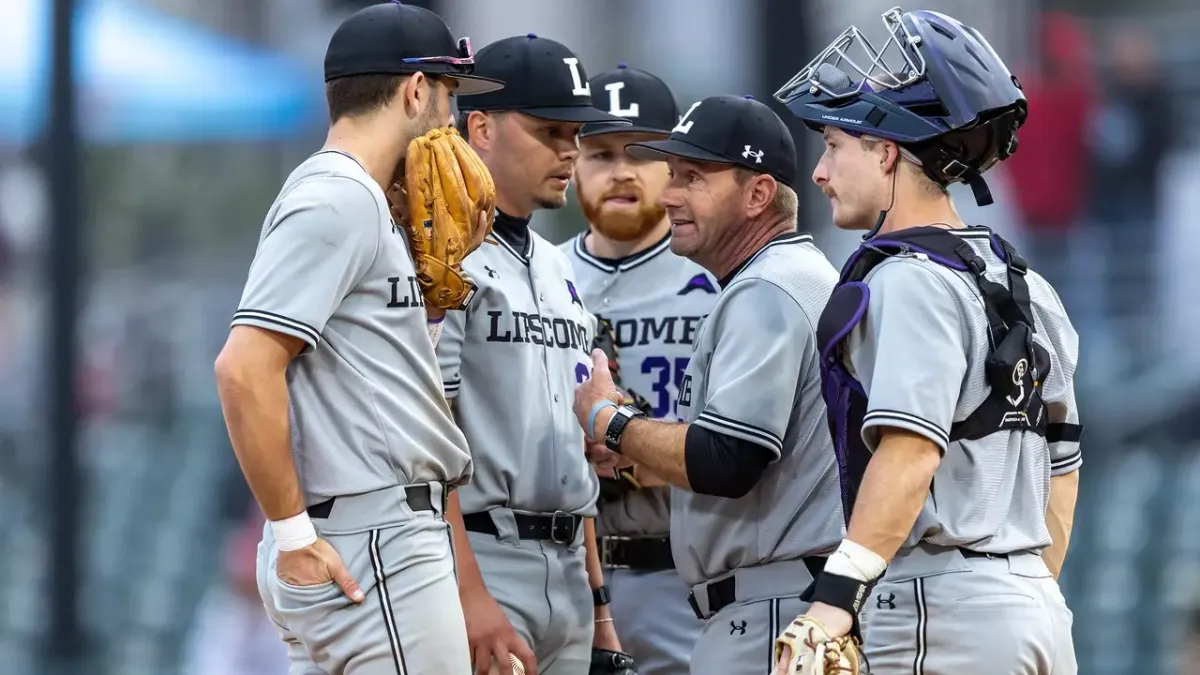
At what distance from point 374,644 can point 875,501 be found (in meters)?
0.95

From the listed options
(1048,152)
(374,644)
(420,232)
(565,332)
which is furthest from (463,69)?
(1048,152)

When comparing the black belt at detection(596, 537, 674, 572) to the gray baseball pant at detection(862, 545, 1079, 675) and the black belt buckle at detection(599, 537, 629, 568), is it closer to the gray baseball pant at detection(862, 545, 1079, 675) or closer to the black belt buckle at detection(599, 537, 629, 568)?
the black belt buckle at detection(599, 537, 629, 568)

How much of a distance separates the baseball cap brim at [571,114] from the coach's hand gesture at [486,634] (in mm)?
1189

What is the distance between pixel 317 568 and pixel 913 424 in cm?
110

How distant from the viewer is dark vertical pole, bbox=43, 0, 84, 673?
24.2ft

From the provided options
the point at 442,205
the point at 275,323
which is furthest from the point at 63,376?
the point at 275,323

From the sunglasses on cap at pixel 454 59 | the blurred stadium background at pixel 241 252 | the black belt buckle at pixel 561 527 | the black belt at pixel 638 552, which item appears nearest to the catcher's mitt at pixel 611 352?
the black belt at pixel 638 552

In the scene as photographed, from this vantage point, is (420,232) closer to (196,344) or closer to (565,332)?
(565,332)

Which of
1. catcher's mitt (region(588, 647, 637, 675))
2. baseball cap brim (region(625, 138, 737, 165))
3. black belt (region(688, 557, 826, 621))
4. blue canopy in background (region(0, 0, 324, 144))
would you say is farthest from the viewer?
blue canopy in background (region(0, 0, 324, 144))

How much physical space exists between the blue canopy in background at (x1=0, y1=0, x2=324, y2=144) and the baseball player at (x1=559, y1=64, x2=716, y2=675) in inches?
273

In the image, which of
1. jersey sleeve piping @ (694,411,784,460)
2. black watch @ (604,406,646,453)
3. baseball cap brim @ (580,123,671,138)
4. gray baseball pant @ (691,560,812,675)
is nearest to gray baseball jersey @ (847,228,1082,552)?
jersey sleeve piping @ (694,411,784,460)

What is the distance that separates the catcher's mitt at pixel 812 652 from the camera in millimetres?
2895

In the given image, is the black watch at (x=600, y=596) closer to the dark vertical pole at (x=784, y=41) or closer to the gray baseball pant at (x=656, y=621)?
the gray baseball pant at (x=656, y=621)

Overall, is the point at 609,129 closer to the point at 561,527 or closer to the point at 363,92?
→ the point at 561,527
